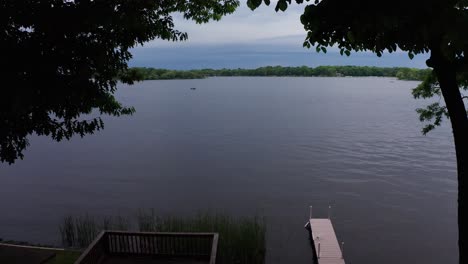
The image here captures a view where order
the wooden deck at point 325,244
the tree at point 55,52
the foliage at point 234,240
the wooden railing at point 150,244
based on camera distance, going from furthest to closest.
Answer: the wooden deck at point 325,244, the foliage at point 234,240, the wooden railing at point 150,244, the tree at point 55,52

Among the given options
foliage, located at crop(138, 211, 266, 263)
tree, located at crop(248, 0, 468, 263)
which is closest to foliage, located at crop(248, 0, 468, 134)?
tree, located at crop(248, 0, 468, 263)

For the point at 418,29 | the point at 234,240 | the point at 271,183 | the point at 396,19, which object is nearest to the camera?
the point at 396,19

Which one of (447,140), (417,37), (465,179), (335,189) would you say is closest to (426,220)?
(335,189)

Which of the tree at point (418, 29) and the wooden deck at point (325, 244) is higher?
the tree at point (418, 29)

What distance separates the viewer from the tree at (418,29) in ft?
11.3

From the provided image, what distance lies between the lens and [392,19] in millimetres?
3455

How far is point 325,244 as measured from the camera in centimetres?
1780

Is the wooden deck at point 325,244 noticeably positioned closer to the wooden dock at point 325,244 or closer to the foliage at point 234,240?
the wooden dock at point 325,244

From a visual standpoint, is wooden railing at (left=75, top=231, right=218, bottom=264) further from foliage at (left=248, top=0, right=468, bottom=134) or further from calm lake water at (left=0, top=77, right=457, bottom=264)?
calm lake water at (left=0, top=77, right=457, bottom=264)

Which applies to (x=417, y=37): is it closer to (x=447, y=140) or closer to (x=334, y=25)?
(x=334, y=25)

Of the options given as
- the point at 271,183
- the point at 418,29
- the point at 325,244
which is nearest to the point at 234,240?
Result: the point at 325,244

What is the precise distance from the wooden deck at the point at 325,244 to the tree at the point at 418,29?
11.1m

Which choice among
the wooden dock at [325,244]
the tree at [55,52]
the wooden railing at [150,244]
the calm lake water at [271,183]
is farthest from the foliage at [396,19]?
the calm lake water at [271,183]

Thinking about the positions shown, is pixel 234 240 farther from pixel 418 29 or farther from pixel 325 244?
pixel 418 29
